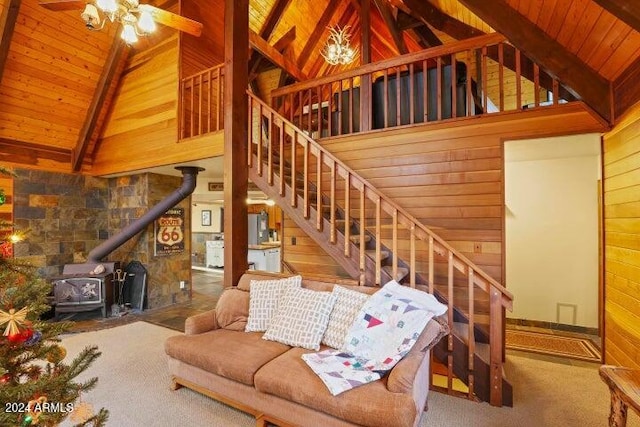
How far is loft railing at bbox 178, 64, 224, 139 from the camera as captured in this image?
4.13 meters

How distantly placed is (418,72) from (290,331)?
3098mm

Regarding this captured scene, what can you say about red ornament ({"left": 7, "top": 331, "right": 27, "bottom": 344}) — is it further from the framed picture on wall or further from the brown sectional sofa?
the framed picture on wall

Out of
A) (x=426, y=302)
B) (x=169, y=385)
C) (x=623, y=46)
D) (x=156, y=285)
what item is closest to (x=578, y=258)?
(x=623, y=46)

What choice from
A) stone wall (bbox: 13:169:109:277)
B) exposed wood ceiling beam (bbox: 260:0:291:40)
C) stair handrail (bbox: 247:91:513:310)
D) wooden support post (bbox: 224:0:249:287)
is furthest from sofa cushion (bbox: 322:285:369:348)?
exposed wood ceiling beam (bbox: 260:0:291:40)

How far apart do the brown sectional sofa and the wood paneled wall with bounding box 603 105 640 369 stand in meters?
1.68

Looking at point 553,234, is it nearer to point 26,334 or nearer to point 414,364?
point 414,364

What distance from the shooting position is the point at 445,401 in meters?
2.39

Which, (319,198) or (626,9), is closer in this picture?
(626,9)

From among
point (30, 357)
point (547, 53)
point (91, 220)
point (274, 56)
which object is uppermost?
point (274, 56)

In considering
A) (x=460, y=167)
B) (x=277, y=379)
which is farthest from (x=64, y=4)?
(x=460, y=167)

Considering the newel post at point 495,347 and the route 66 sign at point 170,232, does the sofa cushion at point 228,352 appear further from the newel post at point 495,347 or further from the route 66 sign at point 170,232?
the route 66 sign at point 170,232

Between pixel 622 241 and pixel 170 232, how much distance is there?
5.82 metres

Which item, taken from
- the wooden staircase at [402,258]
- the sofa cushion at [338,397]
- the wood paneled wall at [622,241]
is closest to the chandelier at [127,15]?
the wooden staircase at [402,258]

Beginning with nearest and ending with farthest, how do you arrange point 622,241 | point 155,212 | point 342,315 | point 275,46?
1. point 342,315
2. point 622,241
3. point 155,212
4. point 275,46
